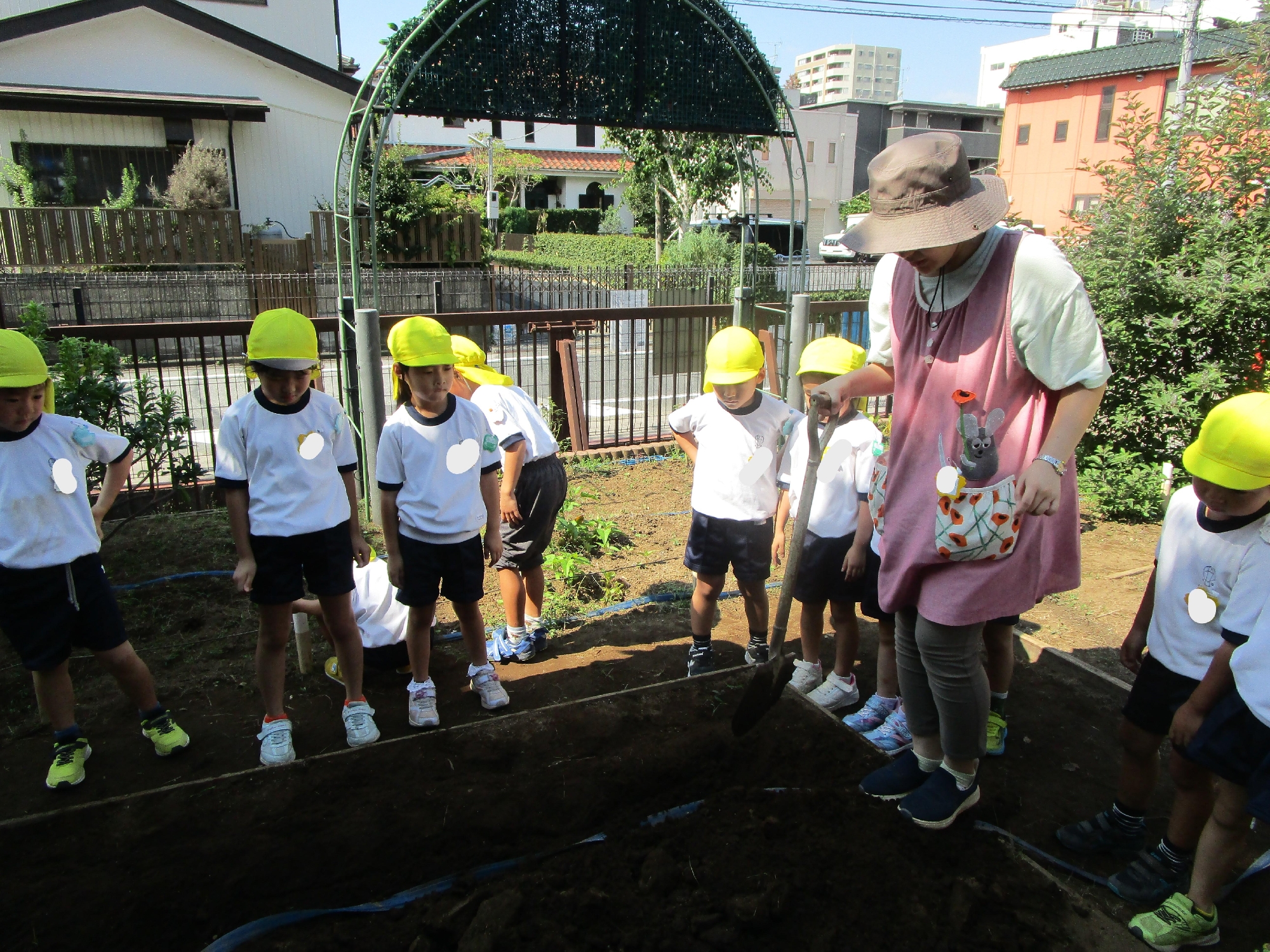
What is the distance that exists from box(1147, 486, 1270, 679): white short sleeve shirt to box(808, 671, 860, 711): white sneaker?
4.05 ft

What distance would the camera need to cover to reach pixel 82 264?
594 inches

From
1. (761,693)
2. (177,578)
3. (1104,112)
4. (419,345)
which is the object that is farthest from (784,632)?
(1104,112)

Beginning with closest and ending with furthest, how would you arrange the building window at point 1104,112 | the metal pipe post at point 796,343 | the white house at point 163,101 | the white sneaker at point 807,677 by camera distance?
the white sneaker at point 807,677 → the metal pipe post at point 796,343 → the white house at point 163,101 → the building window at point 1104,112

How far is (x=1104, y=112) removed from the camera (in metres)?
33.2

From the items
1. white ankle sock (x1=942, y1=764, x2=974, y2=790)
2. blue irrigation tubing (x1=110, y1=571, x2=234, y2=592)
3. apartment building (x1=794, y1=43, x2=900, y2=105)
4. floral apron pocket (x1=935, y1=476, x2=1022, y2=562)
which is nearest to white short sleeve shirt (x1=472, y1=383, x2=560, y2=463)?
blue irrigation tubing (x1=110, y1=571, x2=234, y2=592)

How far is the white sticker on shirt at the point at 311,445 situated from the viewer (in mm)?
2969

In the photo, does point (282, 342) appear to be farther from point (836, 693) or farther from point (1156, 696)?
point (1156, 696)

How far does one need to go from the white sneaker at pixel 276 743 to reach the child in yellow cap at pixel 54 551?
1.21 ft

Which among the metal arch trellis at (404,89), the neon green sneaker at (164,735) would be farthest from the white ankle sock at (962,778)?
the metal arch trellis at (404,89)

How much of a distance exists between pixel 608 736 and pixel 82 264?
16086 millimetres

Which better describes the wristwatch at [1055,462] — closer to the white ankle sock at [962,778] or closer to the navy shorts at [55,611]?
A: the white ankle sock at [962,778]

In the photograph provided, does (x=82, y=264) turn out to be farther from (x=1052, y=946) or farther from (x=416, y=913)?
(x=1052, y=946)

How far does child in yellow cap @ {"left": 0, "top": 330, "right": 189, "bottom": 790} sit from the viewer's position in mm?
2770

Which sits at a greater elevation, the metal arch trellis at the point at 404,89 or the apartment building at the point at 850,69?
the apartment building at the point at 850,69
